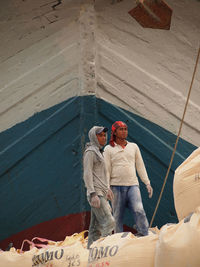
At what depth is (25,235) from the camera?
20.8 ft

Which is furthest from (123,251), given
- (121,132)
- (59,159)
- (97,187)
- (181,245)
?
(59,159)

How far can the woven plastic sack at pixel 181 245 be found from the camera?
3232 millimetres

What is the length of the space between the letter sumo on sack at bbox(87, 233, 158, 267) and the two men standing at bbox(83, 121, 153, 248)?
123 cm

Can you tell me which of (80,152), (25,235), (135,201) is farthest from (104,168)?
(25,235)

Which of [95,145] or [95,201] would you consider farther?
[95,145]

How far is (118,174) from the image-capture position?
567 centimetres

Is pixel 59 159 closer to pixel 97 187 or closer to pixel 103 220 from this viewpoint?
pixel 97 187

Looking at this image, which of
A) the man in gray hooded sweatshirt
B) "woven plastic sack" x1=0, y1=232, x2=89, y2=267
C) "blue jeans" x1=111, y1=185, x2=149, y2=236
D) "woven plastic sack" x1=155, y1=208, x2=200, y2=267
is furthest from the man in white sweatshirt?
"woven plastic sack" x1=155, y1=208, x2=200, y2=267

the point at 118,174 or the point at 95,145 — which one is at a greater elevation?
the point at 95,145

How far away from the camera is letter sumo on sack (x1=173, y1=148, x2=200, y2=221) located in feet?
11.5

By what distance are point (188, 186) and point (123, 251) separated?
2.19 feet

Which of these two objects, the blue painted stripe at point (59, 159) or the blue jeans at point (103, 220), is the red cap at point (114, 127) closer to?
the blue painted stripe at point (59, 159)

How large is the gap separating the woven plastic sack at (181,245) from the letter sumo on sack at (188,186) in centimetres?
13

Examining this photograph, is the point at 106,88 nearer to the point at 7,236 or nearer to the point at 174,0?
the point at 174,0
